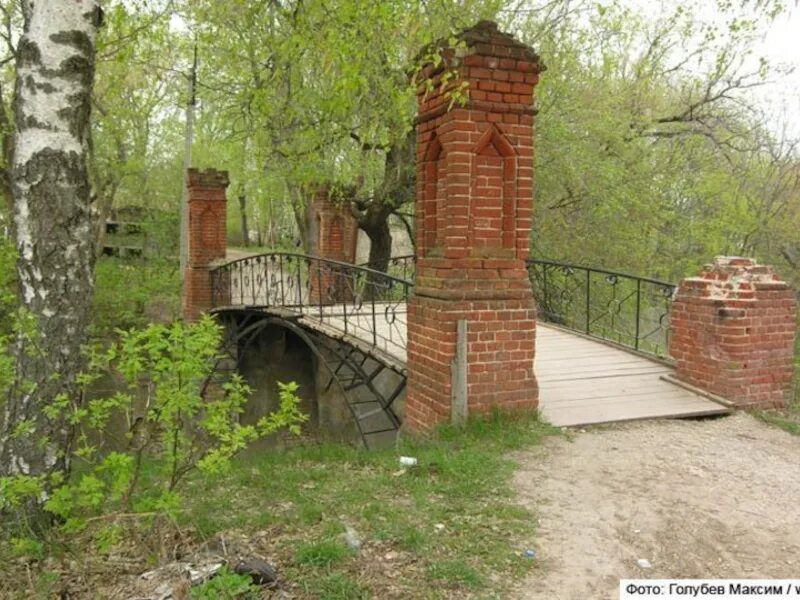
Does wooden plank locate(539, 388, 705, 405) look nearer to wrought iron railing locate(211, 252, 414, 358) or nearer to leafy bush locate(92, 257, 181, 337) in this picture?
wrought iron railing locate(211, 252, 414, 358)

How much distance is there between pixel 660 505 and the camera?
3.99 meters

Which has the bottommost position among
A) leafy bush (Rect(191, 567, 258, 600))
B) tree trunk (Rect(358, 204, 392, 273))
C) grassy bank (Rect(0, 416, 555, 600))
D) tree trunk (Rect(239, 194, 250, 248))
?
grassy bank (Rect(0, 416, 555, 600))

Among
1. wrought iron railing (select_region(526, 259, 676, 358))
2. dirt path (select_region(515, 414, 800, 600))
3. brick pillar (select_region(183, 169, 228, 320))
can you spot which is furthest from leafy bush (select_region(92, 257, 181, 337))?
dirt path (select_region(515, 414, 800, 600))

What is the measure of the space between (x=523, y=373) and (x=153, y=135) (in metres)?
23.3

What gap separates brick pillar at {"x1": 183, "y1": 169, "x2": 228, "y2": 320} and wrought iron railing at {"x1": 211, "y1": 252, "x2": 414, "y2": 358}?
0.26 meters

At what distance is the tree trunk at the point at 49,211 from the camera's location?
11.6 feet

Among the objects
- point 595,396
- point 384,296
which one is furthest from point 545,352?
point 384,296

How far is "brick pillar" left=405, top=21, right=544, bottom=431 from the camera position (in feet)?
17.1

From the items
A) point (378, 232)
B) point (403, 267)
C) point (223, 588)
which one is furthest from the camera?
point (403, 267)

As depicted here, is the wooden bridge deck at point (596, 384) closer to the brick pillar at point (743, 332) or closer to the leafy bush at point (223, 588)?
the brick pillar at point (743, 332)

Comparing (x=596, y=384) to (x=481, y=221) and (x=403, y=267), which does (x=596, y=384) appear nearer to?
(x=481, y=221)

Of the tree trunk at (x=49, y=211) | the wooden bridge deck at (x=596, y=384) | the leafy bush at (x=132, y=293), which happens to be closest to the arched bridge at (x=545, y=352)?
the wooden bridge deck at (x=596, y=384)

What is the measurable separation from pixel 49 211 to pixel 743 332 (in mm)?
5683

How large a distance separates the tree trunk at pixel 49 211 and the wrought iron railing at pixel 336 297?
138 inches
